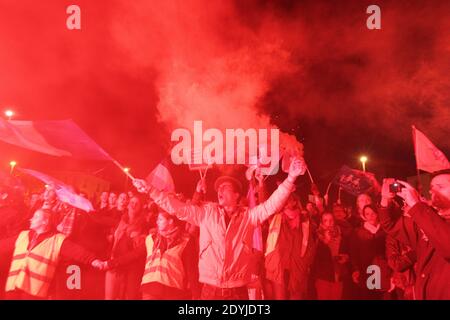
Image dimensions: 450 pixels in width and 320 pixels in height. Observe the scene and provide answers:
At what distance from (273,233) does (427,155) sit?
2.38 m

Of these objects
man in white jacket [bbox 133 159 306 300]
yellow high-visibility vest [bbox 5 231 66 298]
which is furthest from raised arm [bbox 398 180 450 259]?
yellow high-visibility vest [bbox 5 231 66 298]

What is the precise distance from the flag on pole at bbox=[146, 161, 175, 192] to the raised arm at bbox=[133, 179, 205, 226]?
360 millimetres

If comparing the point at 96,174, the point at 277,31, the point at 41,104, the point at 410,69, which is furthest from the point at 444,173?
the point at 41,104

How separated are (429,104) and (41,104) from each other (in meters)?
5.77

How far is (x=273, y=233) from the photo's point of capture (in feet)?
15.8

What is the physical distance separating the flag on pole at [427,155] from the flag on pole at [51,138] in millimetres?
4293

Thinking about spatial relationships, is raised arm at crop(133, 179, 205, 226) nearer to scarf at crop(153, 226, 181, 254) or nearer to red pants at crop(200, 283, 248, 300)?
scarf at crop(153, 226, 181, 254)

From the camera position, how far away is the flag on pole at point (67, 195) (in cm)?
493

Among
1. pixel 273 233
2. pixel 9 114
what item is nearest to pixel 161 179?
pixel 273 233

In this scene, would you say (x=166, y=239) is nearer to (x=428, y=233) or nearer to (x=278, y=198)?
(x=278, y=198)

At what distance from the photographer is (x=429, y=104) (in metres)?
5.61

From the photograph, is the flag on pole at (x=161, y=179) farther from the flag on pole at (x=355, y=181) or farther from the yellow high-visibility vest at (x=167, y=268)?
the flag on pole at (x=355, y=181)
